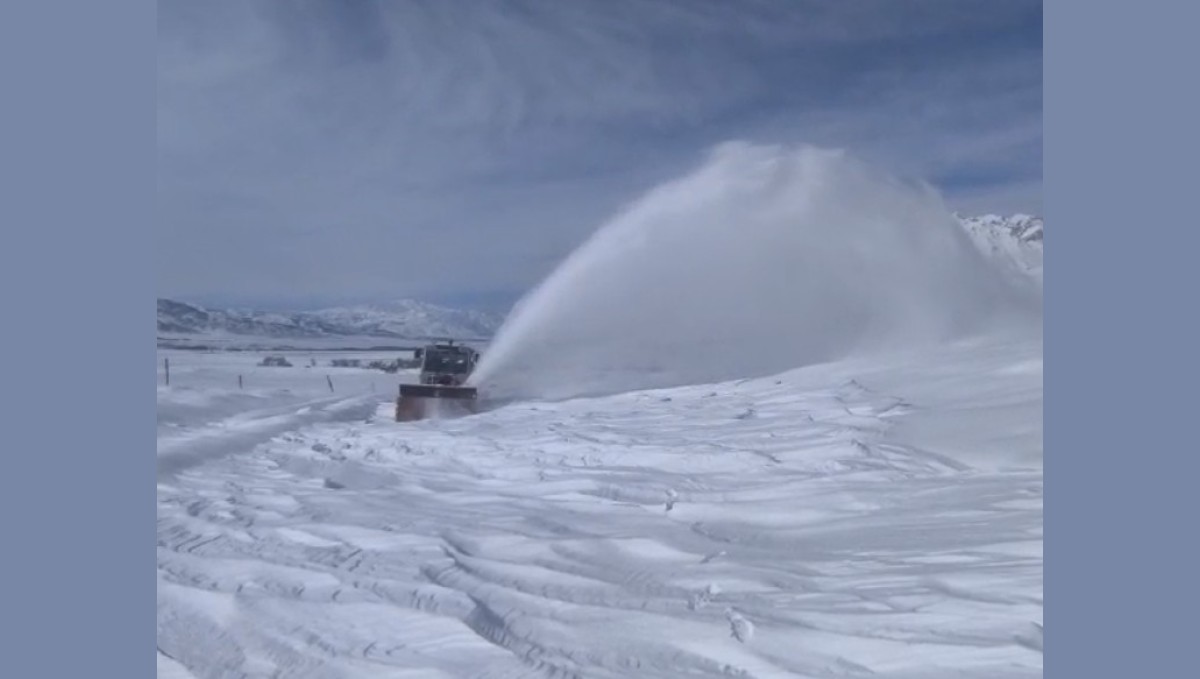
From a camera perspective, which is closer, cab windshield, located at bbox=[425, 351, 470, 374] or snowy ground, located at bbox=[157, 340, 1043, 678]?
snowy ground, located at bbox=[157, 340, 1043, 678]

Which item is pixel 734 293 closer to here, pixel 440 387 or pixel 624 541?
pixel 440 387

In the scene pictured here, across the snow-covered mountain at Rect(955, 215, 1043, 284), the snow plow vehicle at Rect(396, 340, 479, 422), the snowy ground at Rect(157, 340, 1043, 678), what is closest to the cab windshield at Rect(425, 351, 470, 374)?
the snow plow vehicle at Rect(396, 340, 479, 422)

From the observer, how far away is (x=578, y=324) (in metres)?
7.27

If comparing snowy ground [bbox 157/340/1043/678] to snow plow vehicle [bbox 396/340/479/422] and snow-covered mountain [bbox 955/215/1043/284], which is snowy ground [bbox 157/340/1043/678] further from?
snow plow vehicle [bbox 396/340/479/422]

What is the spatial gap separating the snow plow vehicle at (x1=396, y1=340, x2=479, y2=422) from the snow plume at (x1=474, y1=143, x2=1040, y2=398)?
158 millimetres

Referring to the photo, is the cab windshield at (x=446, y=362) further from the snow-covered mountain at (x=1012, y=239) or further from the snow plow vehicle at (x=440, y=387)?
the snow-covered mountain at (x=1012, y=239)

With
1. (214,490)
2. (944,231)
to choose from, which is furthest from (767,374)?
(214,490)

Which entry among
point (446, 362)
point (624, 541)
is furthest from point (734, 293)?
point (624, 541)

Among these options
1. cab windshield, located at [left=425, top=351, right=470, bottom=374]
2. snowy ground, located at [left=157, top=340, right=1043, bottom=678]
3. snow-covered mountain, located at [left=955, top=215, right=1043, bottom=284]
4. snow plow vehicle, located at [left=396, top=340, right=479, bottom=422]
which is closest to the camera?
snowy ground, located at [left=157, top=340, right=1043, bottom=678]

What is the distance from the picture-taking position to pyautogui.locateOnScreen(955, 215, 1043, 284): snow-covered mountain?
14.5 ft

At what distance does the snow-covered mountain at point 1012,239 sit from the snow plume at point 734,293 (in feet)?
2.51

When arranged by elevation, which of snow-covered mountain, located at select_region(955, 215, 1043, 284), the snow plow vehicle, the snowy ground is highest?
snow-covered mountain, located at select_region(955, 215, 1043, 284)

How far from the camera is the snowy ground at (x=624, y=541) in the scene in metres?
1.98

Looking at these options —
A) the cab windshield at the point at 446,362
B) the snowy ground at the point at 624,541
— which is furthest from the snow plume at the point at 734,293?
the snowy ground at the point at 624,541
